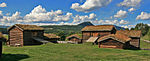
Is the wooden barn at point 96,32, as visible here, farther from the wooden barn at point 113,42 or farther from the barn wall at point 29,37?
the barn wall at point 29,37

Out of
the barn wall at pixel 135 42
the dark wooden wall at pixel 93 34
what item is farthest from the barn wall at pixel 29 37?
the barn wall at pixel 135 42

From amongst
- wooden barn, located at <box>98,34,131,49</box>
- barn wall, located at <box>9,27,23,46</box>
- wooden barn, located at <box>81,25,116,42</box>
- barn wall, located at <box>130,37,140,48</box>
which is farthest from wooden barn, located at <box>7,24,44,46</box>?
barn wall, located at <box>130,37,140,48</box>

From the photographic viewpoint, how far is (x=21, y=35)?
35969 mm

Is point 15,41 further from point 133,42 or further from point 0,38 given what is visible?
point 133,42

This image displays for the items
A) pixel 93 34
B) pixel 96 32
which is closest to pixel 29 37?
pixel 93 34

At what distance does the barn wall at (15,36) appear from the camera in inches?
1427

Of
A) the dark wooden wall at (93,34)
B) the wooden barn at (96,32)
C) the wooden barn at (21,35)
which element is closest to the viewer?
the wooden barn at (21,35)

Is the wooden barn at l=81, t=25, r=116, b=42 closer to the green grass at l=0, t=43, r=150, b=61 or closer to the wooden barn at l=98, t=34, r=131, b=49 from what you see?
the wooden barn at l=98, t=34, r=131, b=49

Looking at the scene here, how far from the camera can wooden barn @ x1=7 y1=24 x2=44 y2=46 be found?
35959 mm

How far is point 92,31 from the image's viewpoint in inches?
1834

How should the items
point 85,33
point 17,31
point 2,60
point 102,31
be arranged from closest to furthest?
1. point 2,60
2. point 17,31
3. point 102,31
4. point 85,33

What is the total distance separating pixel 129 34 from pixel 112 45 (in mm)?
9679

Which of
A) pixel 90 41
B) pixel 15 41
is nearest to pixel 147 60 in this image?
pixel 90 41

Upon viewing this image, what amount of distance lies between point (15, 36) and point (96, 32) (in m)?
25.7
